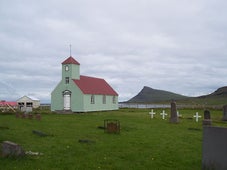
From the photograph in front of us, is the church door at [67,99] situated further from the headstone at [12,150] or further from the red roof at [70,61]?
the headstone at [12,150]

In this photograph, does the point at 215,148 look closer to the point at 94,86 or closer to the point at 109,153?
the point at 109,153

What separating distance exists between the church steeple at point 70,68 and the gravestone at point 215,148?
38263 mm

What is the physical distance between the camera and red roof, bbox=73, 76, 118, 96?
46.9 meters

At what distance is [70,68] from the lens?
46312 millimetres

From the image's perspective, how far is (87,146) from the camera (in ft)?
44.7

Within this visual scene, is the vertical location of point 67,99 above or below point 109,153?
above

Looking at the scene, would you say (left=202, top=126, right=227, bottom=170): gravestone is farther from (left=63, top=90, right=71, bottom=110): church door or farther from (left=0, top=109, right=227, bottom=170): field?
(left=63, top=90, right=71, bottom=110): church door

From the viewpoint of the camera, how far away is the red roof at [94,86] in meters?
46.9

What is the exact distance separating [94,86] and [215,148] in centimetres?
4277

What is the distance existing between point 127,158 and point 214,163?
11.2 ft

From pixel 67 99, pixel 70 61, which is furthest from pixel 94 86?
pixel 70 61

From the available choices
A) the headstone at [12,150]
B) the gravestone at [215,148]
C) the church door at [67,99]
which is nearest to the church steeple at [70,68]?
the church door at [67,99]

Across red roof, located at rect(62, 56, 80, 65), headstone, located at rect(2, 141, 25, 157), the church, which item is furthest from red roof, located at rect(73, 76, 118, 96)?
headstone, located at rect(2, 141, 25, 157)

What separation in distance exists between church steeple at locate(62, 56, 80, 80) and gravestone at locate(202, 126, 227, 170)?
126 ft
